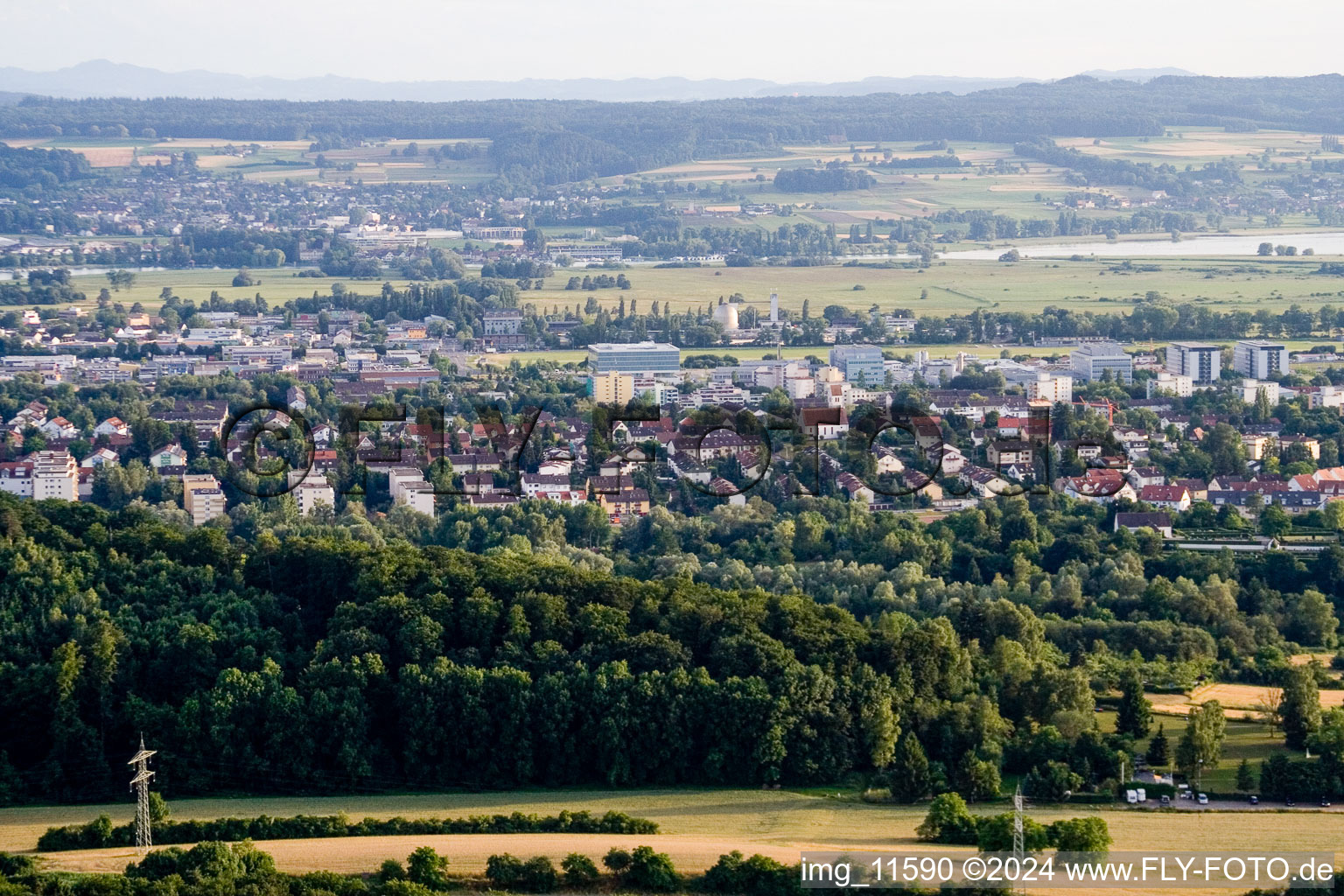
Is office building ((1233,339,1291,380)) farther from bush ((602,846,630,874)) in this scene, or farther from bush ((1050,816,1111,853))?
bush ((602,846,630,874))

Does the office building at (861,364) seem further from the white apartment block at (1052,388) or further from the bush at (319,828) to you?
the bush at (319,828)

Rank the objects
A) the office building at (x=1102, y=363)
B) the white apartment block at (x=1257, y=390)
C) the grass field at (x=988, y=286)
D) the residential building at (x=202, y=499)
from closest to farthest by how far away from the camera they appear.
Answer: the residential building at (x=202, y=499) < the white apartment block at (x=1257, y=390) < the office building at (x=1102, y=363) < the grass field at (x=988, y=286)

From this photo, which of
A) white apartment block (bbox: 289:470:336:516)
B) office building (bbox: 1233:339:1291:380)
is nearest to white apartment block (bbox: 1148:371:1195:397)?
office building (bbox: 1233:339:1291:380)

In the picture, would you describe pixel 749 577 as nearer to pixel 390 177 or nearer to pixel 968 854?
pixel 968 854

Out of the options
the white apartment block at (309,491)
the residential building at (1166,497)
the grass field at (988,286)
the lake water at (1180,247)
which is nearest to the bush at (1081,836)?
the residential building at (1166,497)

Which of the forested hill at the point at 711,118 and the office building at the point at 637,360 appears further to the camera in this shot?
the forested hill at the point at 711,118

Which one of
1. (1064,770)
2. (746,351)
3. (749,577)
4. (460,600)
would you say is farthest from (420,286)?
(1064,770)
